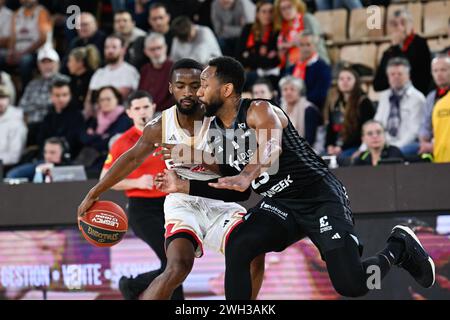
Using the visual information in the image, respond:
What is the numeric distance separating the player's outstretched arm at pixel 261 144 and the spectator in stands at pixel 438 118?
311cm

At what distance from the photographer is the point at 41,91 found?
12000mm

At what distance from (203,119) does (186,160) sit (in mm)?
417

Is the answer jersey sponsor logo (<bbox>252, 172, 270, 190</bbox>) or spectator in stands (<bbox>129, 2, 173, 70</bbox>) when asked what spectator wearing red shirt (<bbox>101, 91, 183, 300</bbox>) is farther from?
spectator in stands (<bbox>129, 2, 173, 70</bbox>)

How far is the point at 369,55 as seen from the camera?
1134cm

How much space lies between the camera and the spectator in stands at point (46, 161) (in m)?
9.86

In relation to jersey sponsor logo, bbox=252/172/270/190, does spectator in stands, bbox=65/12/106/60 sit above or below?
above

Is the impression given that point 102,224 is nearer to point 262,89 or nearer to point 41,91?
point 262,89

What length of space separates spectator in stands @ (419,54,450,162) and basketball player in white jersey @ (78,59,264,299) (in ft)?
8.98

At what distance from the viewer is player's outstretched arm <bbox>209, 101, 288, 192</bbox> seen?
585cm

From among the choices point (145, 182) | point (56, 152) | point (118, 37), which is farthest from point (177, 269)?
point (118, 37)

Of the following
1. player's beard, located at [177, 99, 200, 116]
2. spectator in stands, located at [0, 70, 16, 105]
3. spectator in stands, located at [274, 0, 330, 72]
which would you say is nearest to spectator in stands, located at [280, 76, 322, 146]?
spectator in stands, located at [274, 0, 330, 72]

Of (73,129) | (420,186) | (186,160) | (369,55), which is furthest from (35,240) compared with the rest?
(369,55)

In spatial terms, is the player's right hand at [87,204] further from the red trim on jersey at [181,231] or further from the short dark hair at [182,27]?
the short dark hair at [182,27]

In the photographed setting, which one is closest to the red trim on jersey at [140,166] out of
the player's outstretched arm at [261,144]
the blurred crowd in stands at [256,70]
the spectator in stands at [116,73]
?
the blurred crowd in stands at [256,70]
